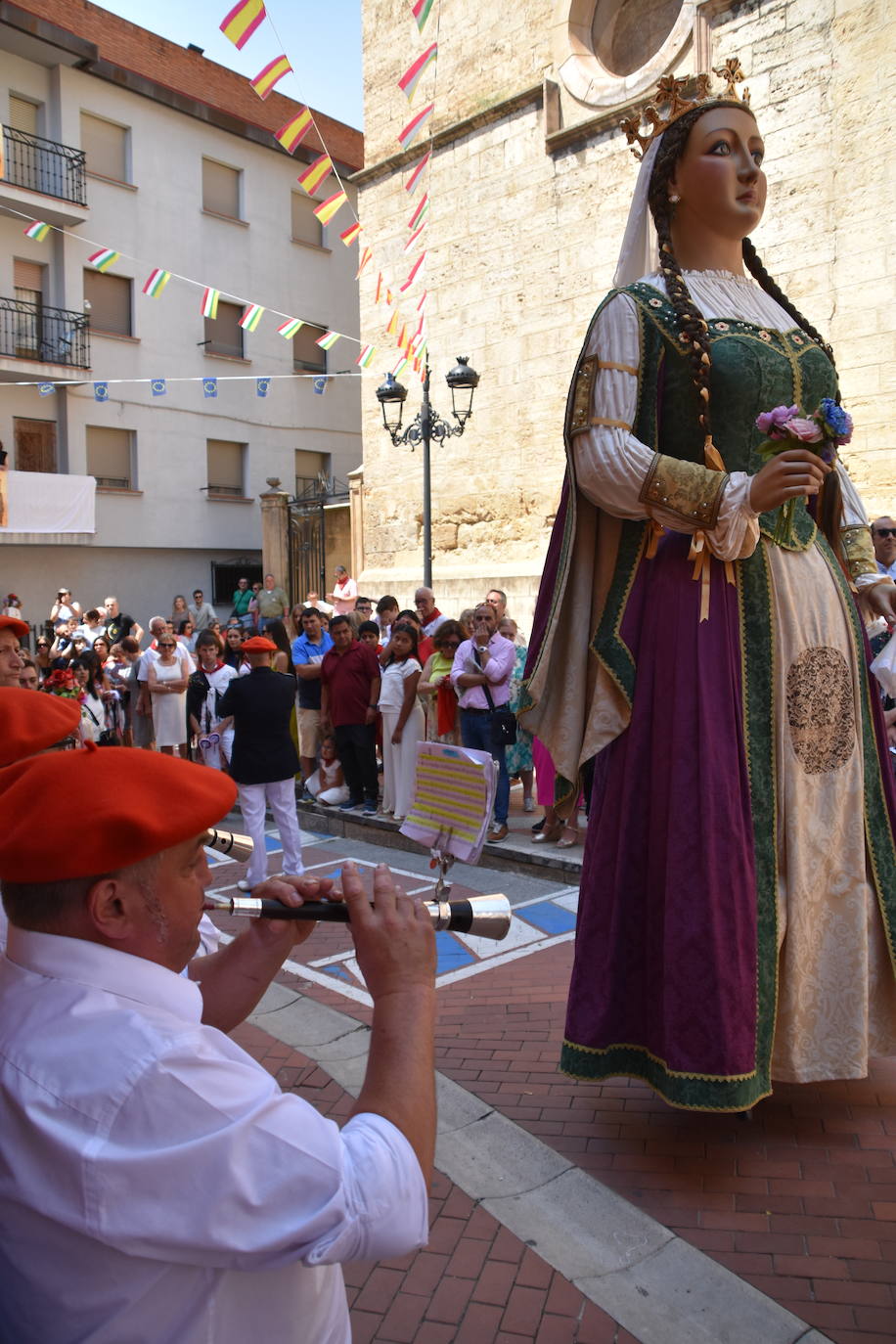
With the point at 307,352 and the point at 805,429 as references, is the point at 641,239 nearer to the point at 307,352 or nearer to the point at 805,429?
the point at 805,429

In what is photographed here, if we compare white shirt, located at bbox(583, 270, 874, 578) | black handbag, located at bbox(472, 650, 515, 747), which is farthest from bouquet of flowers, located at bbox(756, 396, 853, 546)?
black handbag, located at bbox(472, 650, 515, 747)

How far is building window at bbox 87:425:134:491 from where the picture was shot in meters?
24.2

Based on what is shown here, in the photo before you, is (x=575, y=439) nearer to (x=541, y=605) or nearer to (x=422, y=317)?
(x=541, y=605)

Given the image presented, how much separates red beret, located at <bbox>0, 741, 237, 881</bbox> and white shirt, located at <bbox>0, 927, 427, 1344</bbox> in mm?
122

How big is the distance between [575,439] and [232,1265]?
2.50m

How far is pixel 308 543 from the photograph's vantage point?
21203 millimetres

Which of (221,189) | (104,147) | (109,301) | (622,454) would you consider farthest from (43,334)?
(622,454)

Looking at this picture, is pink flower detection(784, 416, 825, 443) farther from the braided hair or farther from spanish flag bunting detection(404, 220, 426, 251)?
spanish flag bunting detection(404, 220, 426, 251)

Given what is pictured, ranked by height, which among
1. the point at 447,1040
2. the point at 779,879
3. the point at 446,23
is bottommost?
the point at 447,1040

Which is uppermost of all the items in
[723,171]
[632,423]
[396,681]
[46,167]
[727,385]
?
[46,167]

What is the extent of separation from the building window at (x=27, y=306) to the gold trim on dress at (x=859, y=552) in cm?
2271

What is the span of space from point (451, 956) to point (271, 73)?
27.7 ft

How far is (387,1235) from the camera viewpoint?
128 cm

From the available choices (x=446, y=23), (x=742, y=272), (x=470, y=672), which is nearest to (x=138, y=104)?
(x=446, y=23)
